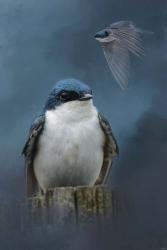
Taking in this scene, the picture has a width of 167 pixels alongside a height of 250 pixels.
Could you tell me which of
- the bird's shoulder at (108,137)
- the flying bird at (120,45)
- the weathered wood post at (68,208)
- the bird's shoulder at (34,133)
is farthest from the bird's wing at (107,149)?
the flying bird at (120,45)

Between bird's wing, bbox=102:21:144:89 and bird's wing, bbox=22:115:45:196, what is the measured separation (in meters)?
0.69

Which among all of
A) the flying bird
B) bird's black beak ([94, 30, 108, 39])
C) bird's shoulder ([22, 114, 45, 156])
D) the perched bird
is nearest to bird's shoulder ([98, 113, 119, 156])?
the perched bird

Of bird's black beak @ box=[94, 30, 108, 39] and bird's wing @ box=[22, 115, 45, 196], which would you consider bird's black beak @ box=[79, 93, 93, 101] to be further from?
bird's black beak @ box=[94, 30, 108, 39]

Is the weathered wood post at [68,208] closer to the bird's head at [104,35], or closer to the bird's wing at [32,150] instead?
the bird's wing at [32,150]

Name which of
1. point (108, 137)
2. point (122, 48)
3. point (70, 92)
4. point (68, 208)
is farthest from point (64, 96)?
point (122, 48)

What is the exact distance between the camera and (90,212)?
822 mm

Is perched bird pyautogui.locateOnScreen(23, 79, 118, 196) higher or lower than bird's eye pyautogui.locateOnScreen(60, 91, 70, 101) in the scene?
lower

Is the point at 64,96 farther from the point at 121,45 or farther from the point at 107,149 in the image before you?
the point at 121,45

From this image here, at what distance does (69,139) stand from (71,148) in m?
0.02

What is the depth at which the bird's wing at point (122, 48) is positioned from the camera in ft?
6.75

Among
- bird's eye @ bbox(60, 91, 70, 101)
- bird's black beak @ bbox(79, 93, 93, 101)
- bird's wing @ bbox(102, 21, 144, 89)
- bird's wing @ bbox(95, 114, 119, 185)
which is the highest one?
bird's wing @ bbox(102, 21, 144, 89)

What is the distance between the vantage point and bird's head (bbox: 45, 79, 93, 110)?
133 cm

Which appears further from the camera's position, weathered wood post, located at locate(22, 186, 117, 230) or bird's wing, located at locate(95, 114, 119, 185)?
bird's wing, located at locate(95, 114, 119, 185)

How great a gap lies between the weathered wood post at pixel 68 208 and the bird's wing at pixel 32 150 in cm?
54
